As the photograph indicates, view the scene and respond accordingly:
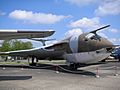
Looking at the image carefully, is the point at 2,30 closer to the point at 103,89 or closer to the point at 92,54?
the point at 103,89

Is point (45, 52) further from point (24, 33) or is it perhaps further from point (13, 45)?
point (13, 45)

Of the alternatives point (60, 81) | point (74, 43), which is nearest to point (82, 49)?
point (74, 43)

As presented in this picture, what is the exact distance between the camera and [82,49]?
19.2m

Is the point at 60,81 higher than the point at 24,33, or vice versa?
the point at 24,33

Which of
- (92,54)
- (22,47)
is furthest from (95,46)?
(22,47)

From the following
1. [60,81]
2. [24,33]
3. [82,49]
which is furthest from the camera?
[82,49]

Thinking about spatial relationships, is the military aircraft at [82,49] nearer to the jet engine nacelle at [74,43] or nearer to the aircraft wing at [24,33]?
the jet engine nacelle at [74,43]

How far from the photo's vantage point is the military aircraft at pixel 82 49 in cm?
1762

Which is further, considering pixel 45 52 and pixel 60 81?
pixel 45 52

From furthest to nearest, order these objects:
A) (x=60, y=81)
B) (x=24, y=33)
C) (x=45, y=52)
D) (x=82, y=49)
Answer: (x=45, y=52)
(x=82, y=49)
(x=60, y=81)
(x=24, y=33)

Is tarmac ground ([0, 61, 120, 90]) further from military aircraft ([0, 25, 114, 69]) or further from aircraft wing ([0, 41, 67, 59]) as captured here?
aircraft wing ([0, 41, 67, 59])

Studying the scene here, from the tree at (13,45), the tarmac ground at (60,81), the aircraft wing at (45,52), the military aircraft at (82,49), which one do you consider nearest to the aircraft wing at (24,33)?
the tarmac ground at (60,81)

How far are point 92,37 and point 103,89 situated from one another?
334 inches

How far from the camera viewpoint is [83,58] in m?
19.4
